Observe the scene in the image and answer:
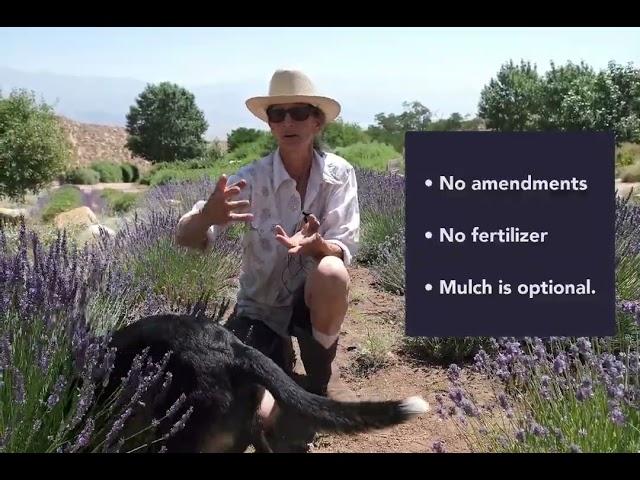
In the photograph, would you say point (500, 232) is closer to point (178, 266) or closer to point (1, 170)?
point (178, 266)

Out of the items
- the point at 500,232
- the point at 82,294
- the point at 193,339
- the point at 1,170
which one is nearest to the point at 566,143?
the point at 500,232

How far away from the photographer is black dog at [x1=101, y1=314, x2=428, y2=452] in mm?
1828

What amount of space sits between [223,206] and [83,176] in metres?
11.9

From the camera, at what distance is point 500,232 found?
2.37m

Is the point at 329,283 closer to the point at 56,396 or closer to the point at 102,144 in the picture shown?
the point at 56,396

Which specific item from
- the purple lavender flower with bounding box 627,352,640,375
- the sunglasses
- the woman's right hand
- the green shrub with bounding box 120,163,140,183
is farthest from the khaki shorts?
the green shrub with bounding box 120,163,140,183

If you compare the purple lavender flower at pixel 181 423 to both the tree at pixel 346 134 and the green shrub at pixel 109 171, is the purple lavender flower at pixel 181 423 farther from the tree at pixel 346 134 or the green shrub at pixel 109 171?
the green shrub at pixel 109 171

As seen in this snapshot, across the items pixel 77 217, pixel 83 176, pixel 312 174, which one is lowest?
pixel 77 217

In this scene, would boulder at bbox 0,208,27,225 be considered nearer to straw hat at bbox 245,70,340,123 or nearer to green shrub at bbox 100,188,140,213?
green shrub at bbox 100,188,140,213

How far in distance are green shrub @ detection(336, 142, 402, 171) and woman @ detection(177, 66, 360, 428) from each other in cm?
696

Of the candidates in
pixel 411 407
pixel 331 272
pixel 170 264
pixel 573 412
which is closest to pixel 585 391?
pixel 573 412

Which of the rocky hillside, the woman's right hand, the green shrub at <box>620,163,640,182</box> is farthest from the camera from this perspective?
the rocky hillside

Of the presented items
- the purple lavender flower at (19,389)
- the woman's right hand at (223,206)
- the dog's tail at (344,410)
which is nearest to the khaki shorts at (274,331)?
the woman's right hand at (223,206)

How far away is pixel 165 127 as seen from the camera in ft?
42.0
